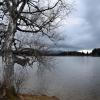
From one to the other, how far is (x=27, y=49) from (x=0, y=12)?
259cm

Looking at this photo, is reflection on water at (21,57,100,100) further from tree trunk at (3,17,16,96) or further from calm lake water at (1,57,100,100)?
tree trunk at (3,17,16,96)

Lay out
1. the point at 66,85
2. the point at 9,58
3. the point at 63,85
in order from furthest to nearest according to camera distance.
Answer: the point at 66,85, the point at 63,85, the point at 9,58

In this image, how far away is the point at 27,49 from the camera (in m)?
14.4

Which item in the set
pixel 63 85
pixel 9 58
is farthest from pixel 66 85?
pixel 9 58

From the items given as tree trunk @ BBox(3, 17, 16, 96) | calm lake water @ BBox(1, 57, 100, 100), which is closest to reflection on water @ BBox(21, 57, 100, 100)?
calm lake water @ BBox(1, 57, 100, 100)

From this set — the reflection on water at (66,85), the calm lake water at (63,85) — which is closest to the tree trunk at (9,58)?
the calm lake water at (63,85)

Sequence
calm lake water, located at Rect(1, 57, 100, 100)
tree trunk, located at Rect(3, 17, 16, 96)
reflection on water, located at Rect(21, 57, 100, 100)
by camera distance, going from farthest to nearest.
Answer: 1. reflection on water, located at Rect(21, 57, 100, 100)
2. calm lake water, located at Rect(1, 57, 100, 100)
3. tree trunk, located at Rect(3, 17, 16, 96)

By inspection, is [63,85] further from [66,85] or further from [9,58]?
[9,58]

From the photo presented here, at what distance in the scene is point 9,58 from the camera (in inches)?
529

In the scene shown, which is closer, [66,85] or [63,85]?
[63,85]

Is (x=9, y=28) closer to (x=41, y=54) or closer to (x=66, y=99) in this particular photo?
(x=41, y=54)

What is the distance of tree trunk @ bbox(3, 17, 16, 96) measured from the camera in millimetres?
13391

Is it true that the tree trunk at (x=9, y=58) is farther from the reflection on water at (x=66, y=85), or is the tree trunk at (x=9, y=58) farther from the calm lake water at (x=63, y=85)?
the reflection on water at (x=66, y=85)

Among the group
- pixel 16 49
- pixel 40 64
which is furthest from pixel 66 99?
pixel 16 49
